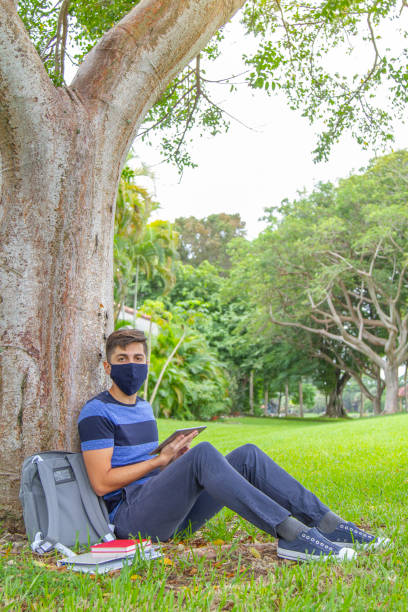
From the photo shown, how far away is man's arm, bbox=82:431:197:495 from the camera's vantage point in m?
3.61

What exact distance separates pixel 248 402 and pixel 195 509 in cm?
3641

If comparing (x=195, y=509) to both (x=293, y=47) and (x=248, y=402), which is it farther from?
(x=248, y=402)

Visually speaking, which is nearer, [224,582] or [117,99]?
[224,582]

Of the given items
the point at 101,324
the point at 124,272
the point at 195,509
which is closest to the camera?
the point at 195,509

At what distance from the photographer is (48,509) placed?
346 cm

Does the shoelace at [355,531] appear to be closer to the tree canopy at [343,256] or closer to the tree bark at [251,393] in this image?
the tree canopy at [343,256]

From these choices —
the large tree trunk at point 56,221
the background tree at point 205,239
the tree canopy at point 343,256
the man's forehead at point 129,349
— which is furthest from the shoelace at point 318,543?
the background tree at point 205,239

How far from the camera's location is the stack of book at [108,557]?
299 cm

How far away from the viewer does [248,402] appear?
130ft

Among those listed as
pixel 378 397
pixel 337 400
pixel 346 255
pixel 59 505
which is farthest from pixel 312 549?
pixel 337 400

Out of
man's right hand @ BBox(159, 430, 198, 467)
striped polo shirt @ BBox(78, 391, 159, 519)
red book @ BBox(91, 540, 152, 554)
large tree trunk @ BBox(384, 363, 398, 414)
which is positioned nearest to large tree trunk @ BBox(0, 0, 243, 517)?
striped polo shirt @ BBox(78, 391, 159, 519)

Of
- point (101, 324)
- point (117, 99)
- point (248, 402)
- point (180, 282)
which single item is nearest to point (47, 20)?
point (117, 99)

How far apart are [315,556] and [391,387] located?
26.1 meters

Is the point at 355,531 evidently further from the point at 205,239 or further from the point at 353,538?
the point at 205,239
